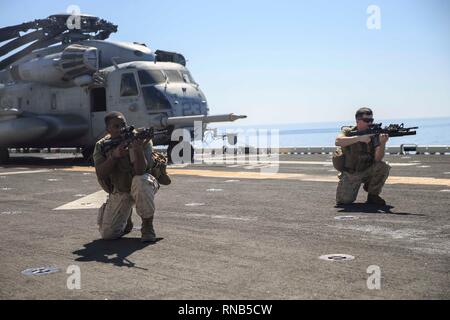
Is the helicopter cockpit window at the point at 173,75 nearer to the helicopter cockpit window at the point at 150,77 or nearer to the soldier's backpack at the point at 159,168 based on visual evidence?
the helicopter cockpit window at the point at 150,77

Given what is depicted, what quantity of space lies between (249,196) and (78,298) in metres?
6.79

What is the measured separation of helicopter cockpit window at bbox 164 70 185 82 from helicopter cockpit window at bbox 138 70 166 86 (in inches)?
15.5

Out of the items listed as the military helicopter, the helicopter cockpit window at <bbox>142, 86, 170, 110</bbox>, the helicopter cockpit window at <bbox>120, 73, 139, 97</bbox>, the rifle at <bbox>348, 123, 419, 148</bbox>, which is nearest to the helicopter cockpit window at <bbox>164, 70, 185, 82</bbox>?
the military helicopter

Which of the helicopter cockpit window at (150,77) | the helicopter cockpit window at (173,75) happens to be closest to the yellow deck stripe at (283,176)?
the helicopter cockpit window at (150,77)

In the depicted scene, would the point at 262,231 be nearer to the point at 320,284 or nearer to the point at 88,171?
the point at 320,284

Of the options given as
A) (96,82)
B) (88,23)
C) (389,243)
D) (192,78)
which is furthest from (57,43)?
(389,243)

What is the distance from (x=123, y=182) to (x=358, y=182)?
4.35 metres

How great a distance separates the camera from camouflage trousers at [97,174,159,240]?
6664 millimetres

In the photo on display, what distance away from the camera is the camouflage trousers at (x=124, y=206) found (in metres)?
6.66

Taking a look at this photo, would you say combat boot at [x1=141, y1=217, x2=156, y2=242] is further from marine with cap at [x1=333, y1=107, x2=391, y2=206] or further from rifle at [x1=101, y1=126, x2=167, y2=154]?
marine with cap at [x1=333, y1=107, x2=391, y2=206]

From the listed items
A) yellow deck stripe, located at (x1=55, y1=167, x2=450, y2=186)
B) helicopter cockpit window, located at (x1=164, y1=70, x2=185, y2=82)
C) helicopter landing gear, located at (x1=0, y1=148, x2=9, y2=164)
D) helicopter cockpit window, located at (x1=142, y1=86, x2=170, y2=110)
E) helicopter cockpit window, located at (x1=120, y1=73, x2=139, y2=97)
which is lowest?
yellow deck stripe, located at (x1=55, y1=167, x2=450, y2=186)

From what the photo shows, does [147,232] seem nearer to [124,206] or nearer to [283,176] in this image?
[124,206]

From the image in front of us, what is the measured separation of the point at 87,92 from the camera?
826 inches

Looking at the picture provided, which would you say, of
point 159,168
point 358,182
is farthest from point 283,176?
point 159,168
